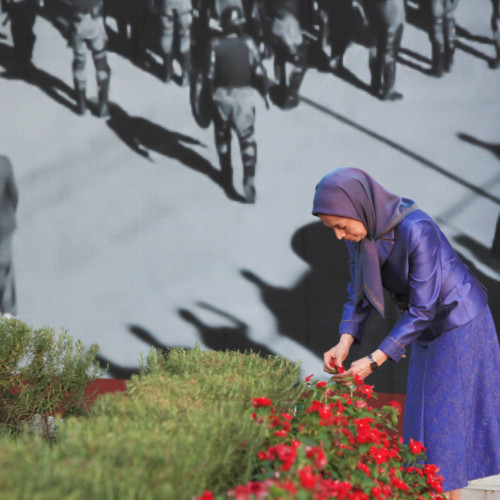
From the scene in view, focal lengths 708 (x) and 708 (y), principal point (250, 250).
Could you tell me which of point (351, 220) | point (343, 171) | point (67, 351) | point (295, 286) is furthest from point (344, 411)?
point (295, 286)

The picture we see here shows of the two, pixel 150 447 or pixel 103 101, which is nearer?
pixel 150 447

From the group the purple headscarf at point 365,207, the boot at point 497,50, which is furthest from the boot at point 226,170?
the purple headscarf at point 365,207

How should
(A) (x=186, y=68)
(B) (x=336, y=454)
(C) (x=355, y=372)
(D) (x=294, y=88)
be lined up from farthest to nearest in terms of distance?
(A) (x=186, y=68) → (D) (x=294, y=88) → (C) (x=355, y=372) → (B) (x=336, y=454)

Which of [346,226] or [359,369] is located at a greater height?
[346,226]

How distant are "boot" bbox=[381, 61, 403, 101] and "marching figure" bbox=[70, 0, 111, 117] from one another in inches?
70.3

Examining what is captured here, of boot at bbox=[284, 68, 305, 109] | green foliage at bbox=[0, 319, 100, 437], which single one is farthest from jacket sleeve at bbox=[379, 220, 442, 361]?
boot at bbox=[284, 68, 305, 109]

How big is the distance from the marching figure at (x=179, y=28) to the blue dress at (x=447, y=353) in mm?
2377

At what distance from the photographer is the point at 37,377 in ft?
10.6

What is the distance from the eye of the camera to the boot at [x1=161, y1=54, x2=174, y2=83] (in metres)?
4.57

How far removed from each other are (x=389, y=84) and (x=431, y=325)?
206cm

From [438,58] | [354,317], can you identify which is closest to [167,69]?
[438,58]

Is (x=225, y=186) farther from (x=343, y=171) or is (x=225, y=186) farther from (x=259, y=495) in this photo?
(x=259, y=495)

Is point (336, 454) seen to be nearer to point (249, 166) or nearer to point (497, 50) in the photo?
point (249, 166)

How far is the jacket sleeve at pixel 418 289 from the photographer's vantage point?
8.39ft
